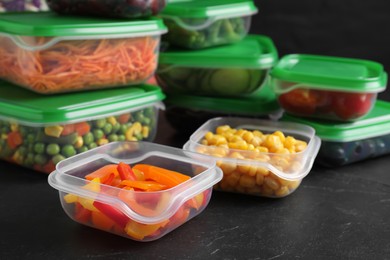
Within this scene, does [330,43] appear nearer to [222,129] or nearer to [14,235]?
[222,129]

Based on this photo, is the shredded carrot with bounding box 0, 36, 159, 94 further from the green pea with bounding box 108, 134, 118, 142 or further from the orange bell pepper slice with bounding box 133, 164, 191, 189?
the orange bell pepper slice with bounding box 133, 164, 191, 189

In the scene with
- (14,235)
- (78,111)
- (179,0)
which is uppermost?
(179,0)

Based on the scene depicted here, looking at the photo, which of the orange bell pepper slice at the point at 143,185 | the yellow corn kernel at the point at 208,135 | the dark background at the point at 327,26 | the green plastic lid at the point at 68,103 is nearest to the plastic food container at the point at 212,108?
the green plastic lid at the point at 68,103

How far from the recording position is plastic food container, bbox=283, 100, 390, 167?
1.25 meters

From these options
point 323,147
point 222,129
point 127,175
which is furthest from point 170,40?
point 127,175

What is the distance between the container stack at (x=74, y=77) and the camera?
3.76 ft

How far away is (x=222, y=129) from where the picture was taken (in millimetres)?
1229

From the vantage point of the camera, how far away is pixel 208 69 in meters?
1.40

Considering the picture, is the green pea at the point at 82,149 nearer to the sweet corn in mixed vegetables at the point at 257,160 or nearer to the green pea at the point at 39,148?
the green pea at the point at 39,148

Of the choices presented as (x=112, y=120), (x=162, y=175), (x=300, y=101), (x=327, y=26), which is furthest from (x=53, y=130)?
(x=327, y=26)

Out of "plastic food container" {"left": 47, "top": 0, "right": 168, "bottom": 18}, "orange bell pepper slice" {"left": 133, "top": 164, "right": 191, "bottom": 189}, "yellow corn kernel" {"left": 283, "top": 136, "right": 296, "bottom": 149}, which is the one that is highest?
"plastic food container" {"left": 47, "top": 0, "right": 168, "bottom": 18}

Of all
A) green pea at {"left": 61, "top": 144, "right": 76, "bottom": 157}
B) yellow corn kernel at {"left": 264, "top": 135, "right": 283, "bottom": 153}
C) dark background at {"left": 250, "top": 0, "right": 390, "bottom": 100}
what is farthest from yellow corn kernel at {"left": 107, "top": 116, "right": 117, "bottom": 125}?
dark background at {"left": 250, "top": 0, "right": 390, "bottom": 100}

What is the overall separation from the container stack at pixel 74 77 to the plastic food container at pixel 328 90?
272 millimetres

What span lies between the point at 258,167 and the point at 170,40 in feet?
1.61
